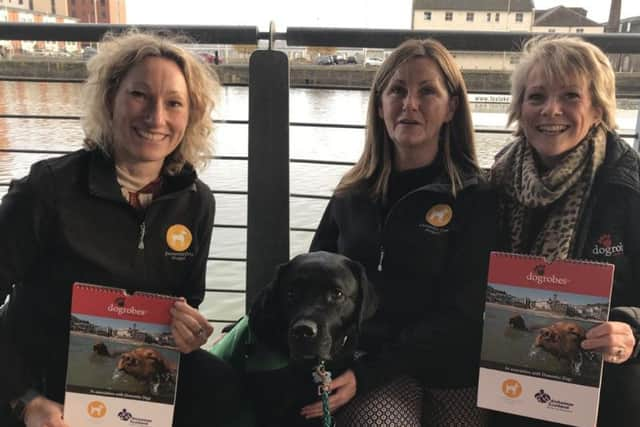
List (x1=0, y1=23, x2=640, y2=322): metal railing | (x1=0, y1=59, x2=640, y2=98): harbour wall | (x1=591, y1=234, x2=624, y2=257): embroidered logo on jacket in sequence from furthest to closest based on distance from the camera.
Answer: 1. (x1=0, y1=59, x2=640, y2=98): harbour wall
2. (x1=0, y1=23, x2=640, y2=322): metal railing
3. (x1=591, y1=234, x2=624, y2=257): embroidered logo on jacket

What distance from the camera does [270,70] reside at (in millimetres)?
2434

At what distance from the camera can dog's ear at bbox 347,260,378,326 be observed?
5.80 feet

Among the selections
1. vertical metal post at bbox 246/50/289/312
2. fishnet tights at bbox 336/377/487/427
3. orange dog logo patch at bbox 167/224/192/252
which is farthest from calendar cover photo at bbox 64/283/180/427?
vertical metal post at bbox 246/50/289/312

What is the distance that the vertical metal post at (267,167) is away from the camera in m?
2.44

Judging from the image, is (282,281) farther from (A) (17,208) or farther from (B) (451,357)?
(A) (17,208)

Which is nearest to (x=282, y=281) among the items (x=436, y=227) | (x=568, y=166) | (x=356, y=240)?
(x=356, y=240)

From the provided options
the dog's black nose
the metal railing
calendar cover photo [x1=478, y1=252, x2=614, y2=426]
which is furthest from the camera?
the metal railing

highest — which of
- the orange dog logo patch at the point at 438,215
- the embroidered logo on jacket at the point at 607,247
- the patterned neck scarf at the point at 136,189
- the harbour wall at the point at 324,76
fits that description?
the harbour wall at the point at 324,76

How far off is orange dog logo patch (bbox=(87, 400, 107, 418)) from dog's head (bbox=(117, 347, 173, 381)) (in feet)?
0.43

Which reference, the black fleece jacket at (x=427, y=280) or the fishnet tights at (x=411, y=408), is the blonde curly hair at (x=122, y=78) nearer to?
the black fleece jacket at (x=427, y=280)

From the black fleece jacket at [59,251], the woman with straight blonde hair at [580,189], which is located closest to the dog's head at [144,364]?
the black fleece jacket at [59,251]

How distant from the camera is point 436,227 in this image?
194 centimetres

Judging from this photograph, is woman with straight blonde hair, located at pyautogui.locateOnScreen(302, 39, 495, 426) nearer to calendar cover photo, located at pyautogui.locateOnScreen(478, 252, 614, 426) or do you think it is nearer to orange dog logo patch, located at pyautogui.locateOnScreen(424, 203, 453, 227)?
orange dog logo patch, located at pyautogui.locateOnScreen(424, 203, 453, 227)

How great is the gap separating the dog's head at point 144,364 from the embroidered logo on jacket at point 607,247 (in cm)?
145
